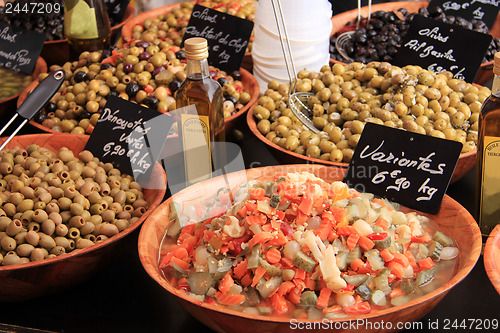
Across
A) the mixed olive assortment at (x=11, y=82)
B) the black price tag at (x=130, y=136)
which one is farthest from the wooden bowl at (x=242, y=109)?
the black price tag at (x=130, y=136)

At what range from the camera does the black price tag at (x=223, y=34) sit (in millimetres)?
2236

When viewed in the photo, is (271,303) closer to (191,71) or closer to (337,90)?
(191,71)

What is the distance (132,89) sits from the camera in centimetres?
200

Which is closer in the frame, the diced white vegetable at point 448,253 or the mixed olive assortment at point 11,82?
the diced white vegetable at point 448,253

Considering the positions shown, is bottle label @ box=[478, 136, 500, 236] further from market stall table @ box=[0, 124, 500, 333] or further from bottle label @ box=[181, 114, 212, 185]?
bottle label @ box=[181, 114, 212, 185]

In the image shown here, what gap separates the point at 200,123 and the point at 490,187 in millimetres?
821

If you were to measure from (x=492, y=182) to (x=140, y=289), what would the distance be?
3.07 ft

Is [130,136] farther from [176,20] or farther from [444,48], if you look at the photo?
[176,20]

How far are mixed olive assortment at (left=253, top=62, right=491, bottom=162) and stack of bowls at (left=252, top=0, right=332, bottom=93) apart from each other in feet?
0.89

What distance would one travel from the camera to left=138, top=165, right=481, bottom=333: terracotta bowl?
0.98 metres

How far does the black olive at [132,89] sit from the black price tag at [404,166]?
0.94 meters

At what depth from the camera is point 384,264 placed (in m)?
1.14

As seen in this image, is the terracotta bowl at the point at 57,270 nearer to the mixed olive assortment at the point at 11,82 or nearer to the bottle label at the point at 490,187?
the bottle label at the point at 490,187

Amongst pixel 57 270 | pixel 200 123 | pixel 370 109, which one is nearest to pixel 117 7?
pixel 200 123
